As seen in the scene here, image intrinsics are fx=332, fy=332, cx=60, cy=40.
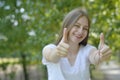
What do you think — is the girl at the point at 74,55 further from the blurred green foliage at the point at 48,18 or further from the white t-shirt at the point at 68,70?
the blurred green foliage at the point at 48,18

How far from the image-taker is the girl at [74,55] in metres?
2.29

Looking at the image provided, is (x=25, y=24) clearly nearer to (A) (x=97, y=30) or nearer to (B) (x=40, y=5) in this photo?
(B) (x=40, y=5)

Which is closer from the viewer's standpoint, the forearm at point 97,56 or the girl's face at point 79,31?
the forearm at point 97,56

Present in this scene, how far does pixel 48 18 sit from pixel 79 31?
402 centimetres

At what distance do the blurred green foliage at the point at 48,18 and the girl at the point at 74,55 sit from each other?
326 cm

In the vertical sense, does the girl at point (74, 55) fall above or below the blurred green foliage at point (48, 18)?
below

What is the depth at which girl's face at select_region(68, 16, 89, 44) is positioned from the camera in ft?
7.66

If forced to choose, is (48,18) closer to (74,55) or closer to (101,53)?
(74,55)

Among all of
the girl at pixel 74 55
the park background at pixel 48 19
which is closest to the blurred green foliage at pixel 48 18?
the park background at pixel 48 19

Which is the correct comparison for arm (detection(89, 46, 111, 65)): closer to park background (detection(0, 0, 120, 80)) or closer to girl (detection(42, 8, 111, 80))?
girl (detection(42, 8, 111, 80))

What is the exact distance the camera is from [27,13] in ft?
22.0

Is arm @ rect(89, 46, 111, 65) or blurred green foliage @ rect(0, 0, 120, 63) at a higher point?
blurred green foliage @ rect(0, 0, 120, 63)

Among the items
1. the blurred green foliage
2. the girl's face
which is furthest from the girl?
the blurred green foliage

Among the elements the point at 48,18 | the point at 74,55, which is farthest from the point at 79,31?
the point at 48,18
